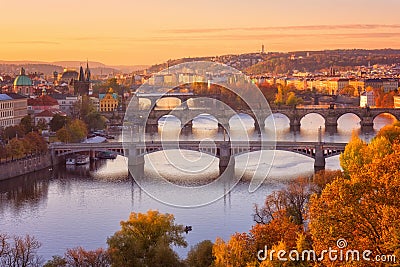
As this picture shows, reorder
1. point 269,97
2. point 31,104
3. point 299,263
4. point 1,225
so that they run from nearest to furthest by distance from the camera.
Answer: point 299,263 → point 1,225 → point 31,104 → point 269,97

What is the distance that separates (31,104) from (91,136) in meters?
4.89

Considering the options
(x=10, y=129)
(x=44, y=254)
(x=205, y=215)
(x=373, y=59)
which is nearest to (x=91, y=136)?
(x=10, y=129)

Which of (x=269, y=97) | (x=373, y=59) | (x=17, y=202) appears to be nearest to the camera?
(x=17, y=202)

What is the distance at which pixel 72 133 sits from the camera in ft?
63.5

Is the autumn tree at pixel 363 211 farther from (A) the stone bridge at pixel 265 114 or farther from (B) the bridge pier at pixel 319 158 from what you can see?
(A) the stone bridge at pixel 265 114

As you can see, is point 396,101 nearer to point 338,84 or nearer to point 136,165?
point 338,84

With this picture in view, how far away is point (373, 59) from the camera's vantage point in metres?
80.8

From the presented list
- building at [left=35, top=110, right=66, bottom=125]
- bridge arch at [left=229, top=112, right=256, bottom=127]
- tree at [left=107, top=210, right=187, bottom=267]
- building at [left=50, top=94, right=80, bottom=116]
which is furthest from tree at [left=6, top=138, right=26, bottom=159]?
bridge arch at [left=229, top=112, right=256, bottom=127]

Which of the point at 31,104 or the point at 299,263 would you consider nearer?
the point at 299,263

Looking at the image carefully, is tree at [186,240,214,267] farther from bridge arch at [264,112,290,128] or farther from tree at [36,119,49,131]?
bridge arch at [264,112,290,128]

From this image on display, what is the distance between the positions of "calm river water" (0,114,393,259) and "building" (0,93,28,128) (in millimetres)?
4634

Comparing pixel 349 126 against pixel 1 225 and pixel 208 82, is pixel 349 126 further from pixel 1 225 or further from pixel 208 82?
pixel 1 225

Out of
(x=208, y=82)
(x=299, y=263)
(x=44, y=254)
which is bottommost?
(x=44, y=254)

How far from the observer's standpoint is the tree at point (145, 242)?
7039mm
